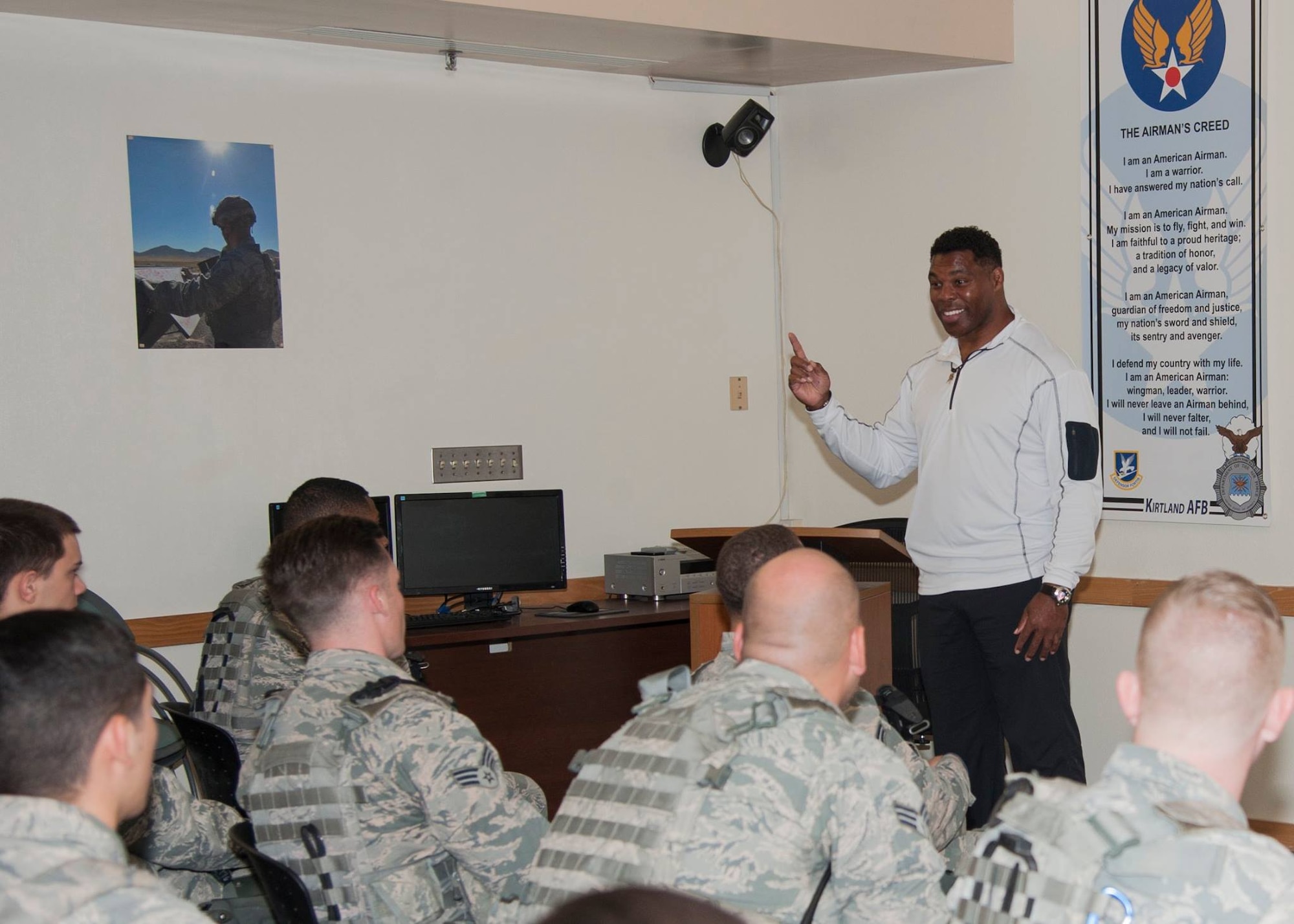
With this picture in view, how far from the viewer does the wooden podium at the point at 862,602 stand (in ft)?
11.8

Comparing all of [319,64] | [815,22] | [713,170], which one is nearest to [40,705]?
[319,64]

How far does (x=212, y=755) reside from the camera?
9.86 feet

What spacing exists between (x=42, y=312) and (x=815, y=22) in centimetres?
284

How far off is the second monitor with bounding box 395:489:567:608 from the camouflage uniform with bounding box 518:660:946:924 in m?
2.91

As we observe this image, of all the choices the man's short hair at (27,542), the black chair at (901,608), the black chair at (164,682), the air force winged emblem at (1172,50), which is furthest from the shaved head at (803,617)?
the air force winged emblem at (1172,50)

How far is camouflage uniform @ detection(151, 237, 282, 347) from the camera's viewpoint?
4453 mm

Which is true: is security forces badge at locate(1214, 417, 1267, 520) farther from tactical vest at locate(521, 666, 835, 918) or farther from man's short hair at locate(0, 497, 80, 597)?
man's short hair at locate(0, 497, 80, 597)

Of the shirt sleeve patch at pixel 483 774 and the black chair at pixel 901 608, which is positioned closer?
the shirt sleeve patch at pixel 483 774

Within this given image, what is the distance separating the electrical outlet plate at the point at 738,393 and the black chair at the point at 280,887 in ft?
11.8

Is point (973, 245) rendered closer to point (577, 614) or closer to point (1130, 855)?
point (577, 614)

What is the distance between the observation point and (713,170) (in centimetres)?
547

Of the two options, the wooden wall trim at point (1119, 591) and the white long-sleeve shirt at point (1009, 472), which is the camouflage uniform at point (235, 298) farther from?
the wooden wall trim at point (1119, 591)

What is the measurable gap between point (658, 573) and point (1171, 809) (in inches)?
137

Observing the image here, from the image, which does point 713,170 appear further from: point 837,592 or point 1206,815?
point 1206,815
